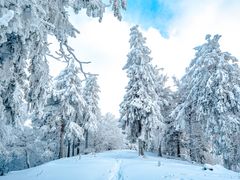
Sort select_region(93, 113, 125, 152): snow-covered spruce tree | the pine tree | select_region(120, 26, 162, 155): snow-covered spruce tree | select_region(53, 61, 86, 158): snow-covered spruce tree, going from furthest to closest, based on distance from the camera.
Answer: select_region(93, 113, 125, 152): snow-covered spruce tree < the pine tree < select_region(53, 61, 86, 158): snow-covered spruce tree < select_region(120, 26, 162, 155): snow-covered spruce tree

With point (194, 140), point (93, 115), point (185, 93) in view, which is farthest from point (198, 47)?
point (93, 115)

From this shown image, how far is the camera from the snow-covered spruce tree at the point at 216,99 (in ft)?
71.2

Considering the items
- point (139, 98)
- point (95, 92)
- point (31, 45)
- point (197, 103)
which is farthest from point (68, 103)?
point (31, 45)

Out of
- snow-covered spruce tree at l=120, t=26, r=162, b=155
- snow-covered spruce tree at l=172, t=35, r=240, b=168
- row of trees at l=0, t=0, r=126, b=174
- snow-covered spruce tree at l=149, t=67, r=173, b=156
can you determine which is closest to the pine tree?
snow-covered spruce tree at l=149, t=67, r=173, b=156

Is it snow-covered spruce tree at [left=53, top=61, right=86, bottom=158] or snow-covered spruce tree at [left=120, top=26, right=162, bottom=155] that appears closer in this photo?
snow-covered spruce tree at [left=120, top=26, right=162, bottom=155]

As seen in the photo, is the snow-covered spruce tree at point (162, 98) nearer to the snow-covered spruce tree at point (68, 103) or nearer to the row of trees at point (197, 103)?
the row of trees at point (197, 103)

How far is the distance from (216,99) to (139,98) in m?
9.06

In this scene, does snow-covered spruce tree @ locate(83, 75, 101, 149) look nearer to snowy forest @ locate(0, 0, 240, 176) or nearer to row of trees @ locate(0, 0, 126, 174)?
snowy forest @ locate(0, 0, 240, 176)

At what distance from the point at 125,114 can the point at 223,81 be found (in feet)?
37.9

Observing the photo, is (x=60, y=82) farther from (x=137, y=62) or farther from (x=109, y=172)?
(x=109, y=172)

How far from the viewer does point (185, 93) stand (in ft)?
89.9

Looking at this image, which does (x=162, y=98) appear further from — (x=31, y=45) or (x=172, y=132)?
(x=31, y=45)

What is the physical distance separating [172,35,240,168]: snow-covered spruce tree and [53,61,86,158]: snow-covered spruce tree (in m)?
12.5

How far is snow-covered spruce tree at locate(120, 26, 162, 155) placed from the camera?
29.3 meters
